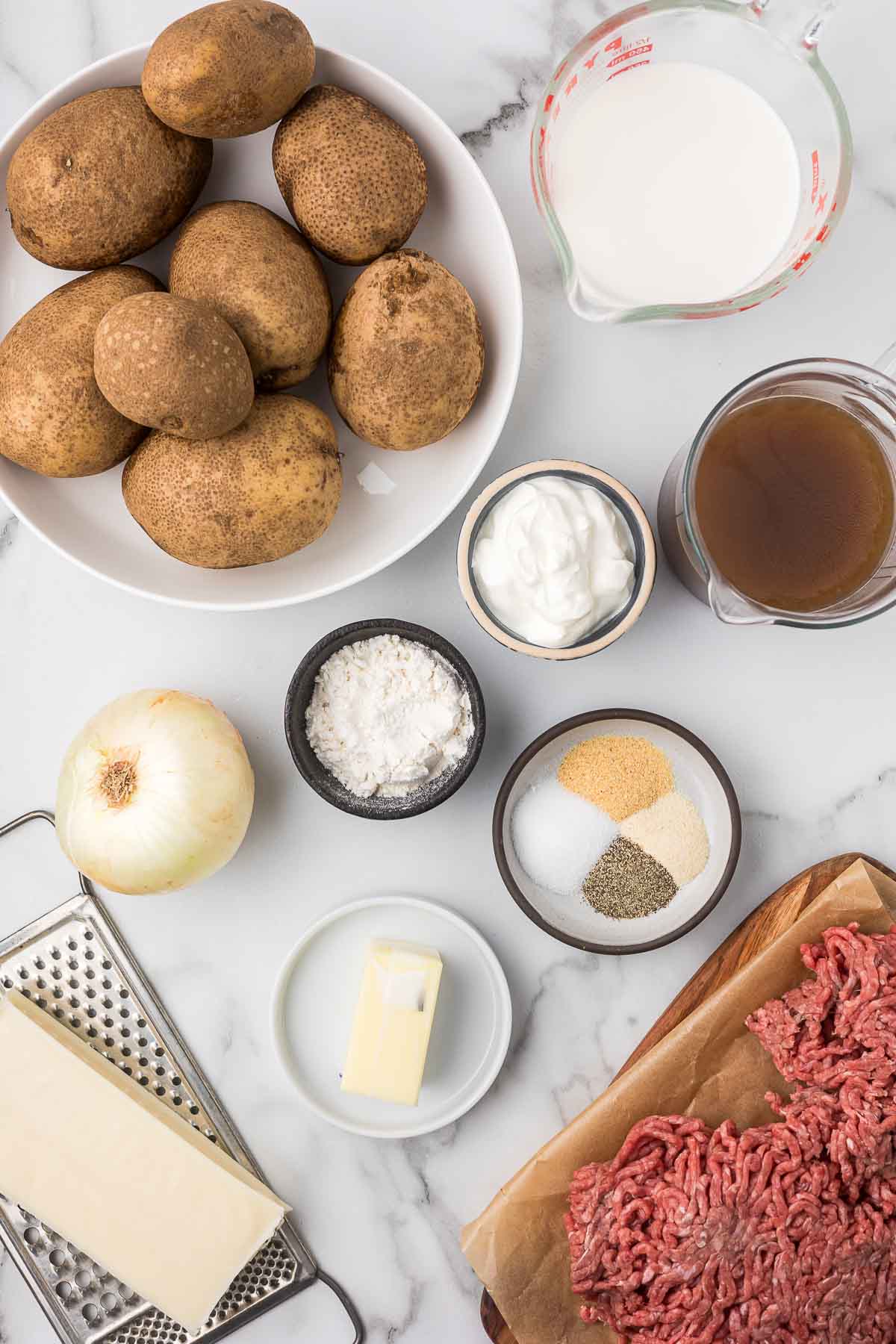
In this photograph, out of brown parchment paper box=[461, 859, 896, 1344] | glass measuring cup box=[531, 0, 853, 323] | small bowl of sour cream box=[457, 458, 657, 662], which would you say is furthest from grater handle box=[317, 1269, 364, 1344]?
glass measuring cup box=[531, 0, 853, 323]

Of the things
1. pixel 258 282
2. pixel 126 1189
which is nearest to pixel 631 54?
pixel 258 282

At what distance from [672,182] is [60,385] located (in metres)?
0.55

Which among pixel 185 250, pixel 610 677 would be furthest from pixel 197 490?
pixel 610 677

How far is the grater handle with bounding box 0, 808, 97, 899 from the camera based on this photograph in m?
1.01

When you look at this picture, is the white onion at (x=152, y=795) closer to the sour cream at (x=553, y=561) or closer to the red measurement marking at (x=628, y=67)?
the sour cream at (x=553, y=561)

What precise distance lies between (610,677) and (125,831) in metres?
0.49

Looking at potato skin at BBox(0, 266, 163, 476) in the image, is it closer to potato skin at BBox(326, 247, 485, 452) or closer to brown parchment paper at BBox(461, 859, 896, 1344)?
potato skin at BBox(326, 247, 485, 452)

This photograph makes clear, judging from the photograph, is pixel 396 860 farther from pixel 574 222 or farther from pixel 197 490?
pixel 574 222

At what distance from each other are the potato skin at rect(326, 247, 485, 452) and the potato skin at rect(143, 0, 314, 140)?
147 millimetres

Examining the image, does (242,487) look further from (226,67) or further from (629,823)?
(629,823)

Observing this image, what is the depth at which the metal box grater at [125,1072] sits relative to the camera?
1.00m

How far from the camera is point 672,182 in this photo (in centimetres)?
86

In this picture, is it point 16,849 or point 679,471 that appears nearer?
point 679,471

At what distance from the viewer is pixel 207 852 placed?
94 cm
